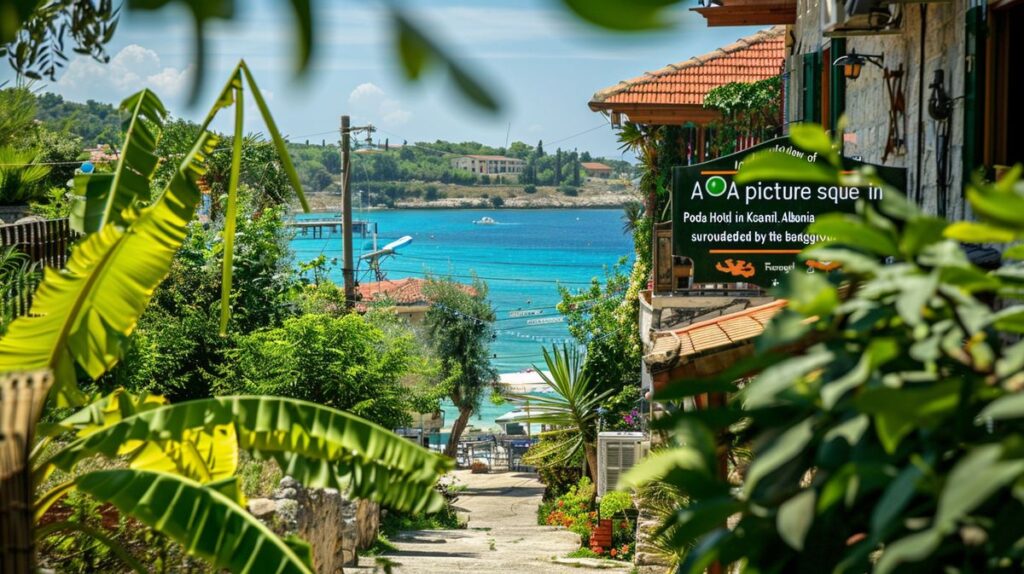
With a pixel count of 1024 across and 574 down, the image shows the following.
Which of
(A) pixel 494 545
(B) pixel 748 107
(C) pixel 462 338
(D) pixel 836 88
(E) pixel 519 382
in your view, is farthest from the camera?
(E) pixel 519 382

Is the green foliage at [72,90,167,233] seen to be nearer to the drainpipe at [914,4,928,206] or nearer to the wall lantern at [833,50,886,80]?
the drainpipe at [914,4,928,206]

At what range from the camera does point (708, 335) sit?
24.5ft

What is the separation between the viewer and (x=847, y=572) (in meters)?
2.22

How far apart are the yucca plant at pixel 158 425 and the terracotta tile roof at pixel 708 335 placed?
2428mm

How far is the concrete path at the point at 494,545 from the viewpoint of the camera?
14.6 meters

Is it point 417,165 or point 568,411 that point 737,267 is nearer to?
point 417,165

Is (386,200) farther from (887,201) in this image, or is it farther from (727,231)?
(727,231)

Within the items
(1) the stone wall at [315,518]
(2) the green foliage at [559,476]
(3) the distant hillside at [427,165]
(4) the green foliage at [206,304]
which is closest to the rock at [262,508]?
(1) the stone wall at [315,518]

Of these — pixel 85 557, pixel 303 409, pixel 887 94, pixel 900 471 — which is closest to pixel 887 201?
pixel 900 471

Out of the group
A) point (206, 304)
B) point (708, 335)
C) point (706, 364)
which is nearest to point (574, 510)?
point (206, 304)

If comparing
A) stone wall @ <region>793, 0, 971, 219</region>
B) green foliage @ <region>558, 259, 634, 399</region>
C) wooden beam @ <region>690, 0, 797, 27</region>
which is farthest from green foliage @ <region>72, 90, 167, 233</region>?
green foliage @ <region>558, 259, 634, 399</region>

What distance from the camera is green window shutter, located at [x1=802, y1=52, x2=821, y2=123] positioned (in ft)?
39.0

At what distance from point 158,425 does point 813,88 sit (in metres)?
8.98

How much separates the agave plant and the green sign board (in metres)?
12.9
